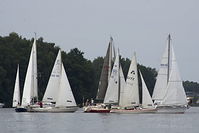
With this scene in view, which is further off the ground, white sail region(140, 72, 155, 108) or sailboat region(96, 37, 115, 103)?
sailboat region(96, 37, 115, 103)

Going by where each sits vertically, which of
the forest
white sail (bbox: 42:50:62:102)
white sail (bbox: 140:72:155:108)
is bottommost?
white sail (bbox: 140:72:155:108)

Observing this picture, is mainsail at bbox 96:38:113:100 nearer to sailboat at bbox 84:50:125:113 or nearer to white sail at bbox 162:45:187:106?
sailboat at bbox 84:50:125:113

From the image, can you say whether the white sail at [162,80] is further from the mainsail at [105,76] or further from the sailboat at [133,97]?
the mainsail at [105,76]

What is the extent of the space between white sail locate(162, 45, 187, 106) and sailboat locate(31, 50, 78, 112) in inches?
415

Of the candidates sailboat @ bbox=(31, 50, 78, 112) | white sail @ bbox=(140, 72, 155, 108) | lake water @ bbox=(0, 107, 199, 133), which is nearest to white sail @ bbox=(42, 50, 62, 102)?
sailboat @ bbox=(31, 50, 78, 112)

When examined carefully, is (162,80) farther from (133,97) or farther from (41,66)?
(41,66)

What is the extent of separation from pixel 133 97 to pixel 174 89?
5030 mm

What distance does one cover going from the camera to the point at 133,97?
326 ft

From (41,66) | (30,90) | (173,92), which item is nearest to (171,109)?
(173,92)

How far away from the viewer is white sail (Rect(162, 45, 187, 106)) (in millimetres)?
96938

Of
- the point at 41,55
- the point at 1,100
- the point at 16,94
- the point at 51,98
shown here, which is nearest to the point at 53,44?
the point at 41,55

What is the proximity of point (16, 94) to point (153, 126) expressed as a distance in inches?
1482

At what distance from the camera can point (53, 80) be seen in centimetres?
10200

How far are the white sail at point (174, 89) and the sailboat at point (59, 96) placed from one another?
10544 mm
